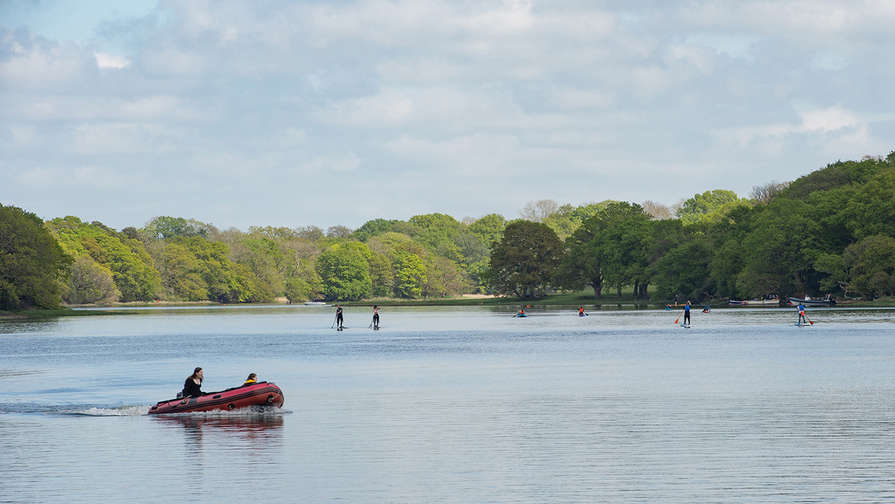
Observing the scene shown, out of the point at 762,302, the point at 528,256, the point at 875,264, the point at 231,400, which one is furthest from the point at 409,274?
the point at 231,400

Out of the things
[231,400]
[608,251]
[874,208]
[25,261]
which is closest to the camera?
[231,400]

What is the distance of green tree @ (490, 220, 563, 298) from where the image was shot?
151 metres

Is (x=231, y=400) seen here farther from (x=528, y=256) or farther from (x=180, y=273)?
(x=180, y=273)

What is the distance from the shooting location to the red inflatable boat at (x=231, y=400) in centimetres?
2398

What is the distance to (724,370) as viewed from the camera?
1305 inches

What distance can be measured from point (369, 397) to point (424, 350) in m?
20.6

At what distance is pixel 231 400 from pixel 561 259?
128560 millimetres

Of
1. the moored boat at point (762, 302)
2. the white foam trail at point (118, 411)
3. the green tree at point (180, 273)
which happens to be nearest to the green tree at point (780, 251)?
the moored boat at point (762, 302)

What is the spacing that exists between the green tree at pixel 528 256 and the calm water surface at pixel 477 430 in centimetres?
10661

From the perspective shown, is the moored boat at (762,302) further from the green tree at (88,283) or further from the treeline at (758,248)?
the green tree at (88,283)

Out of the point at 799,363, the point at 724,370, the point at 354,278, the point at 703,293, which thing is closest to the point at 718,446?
the point at 724,370

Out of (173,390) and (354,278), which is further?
(354,278)

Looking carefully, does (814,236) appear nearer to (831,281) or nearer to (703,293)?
(831,281)

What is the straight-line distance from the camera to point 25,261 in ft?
328
